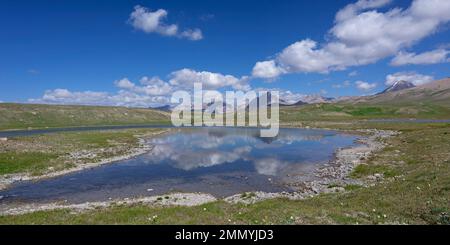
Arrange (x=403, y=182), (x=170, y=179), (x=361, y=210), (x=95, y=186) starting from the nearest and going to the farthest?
(x=361, y=210)
(x=403, y=182)
(x=95, y=186)
(x=170, y=179)

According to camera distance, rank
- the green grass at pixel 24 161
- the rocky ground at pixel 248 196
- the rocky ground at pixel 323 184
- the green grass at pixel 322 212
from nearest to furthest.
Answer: the green grass at pixel 322 212 → the rocky ground at pixel 248 196 → the rocky ground at pixel 323 184 → the green grass at pixel 24 161

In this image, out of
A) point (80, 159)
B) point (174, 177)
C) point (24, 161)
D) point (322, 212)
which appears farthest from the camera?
point (80, 159)

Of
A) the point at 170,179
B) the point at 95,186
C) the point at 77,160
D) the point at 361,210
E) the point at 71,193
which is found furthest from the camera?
the point at 77,160

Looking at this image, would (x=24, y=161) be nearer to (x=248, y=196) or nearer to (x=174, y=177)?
(x=174, y=177)

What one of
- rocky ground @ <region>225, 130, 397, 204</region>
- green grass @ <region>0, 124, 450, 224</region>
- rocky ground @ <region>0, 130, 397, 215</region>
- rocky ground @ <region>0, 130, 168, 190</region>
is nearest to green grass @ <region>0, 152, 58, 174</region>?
rocky ground @ <region>0, 130, 168, 190</region>

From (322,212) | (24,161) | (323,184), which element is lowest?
(323,184)

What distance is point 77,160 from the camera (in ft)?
165

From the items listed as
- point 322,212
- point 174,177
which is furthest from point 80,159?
point 322,212

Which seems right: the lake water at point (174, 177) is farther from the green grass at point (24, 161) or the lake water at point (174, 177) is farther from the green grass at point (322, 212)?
the green grass at point (322, 212)

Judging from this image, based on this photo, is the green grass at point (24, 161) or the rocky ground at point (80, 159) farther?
the green grass at point (24, 161)

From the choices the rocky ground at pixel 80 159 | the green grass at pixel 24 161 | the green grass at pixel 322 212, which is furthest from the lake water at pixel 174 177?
the green grass at pixel 322 212
